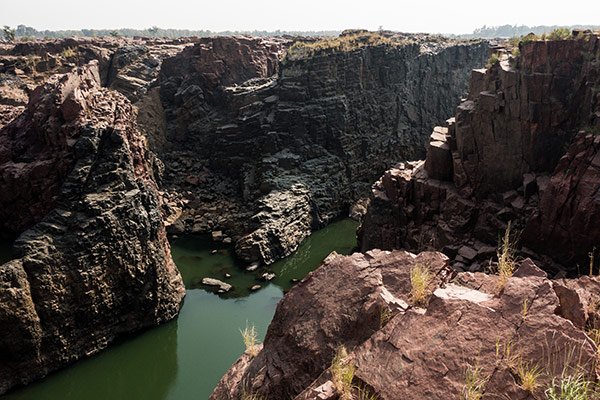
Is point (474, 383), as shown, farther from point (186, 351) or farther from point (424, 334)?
point (186, 351)

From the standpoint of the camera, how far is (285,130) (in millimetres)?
34500

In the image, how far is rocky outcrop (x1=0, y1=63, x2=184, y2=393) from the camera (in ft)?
55.7

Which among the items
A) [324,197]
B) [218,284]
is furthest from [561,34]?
[218,284]

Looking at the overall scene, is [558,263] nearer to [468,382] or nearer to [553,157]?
[553,157]

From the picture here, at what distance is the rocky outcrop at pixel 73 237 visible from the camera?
17.0 metres

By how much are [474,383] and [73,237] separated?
1740cm

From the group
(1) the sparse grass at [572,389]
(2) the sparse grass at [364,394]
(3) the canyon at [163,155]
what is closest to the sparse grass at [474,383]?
(1) the sparse grass at [572,389]

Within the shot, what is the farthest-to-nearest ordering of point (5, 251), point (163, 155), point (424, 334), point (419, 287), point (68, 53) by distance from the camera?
point (68, 53) → point (163, 155) → point (5, 251) → point (419, 287) → point (424, 334)

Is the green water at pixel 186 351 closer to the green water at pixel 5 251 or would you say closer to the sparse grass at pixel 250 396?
the green water at pixel 5 251

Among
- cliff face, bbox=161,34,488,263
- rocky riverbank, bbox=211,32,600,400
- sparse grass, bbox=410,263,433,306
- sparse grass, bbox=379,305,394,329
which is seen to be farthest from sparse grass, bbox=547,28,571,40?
sparse grass, bbox=379,305,394,329

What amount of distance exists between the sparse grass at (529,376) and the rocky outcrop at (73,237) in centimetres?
1731

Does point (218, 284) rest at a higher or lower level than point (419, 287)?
lower

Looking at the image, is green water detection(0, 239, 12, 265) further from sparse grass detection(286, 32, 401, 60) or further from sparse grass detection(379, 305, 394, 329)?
sparse grass detection(286, 32, 401, 60)

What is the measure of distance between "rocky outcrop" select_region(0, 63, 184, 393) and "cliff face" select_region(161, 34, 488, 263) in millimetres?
8068
